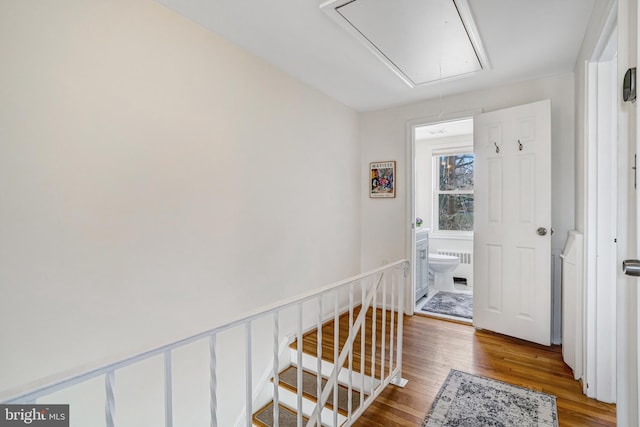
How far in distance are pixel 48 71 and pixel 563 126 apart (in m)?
3.50

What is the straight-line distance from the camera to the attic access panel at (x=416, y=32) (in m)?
1.65

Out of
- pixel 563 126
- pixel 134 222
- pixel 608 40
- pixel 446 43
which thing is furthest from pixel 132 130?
pixel 563 126

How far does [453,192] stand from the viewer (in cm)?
473

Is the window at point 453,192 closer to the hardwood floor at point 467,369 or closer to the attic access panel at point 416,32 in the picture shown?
the hardwood floor at point 467,369

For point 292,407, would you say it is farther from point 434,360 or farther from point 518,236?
point 518,236

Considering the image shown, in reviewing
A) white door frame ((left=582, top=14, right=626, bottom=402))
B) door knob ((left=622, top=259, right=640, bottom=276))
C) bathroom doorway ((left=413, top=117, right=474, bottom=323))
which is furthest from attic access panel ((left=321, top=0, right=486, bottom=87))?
bathroom doorway ((left=413, top=117, right=474, bottom=323))

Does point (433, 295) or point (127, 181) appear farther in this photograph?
point (433, 295)

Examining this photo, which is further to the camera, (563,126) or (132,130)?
(563,126)

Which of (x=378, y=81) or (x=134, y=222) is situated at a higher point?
(x=378, y=81)

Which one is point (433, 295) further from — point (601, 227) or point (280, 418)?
point (280, 418)

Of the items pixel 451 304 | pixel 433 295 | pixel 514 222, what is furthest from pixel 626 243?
pixel 433 295

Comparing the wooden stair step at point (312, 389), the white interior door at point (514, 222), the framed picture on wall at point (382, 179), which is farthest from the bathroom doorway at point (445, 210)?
the wooden stair step at point (312, 389)

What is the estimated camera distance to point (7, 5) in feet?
3.91

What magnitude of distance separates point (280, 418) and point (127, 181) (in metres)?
1.85
